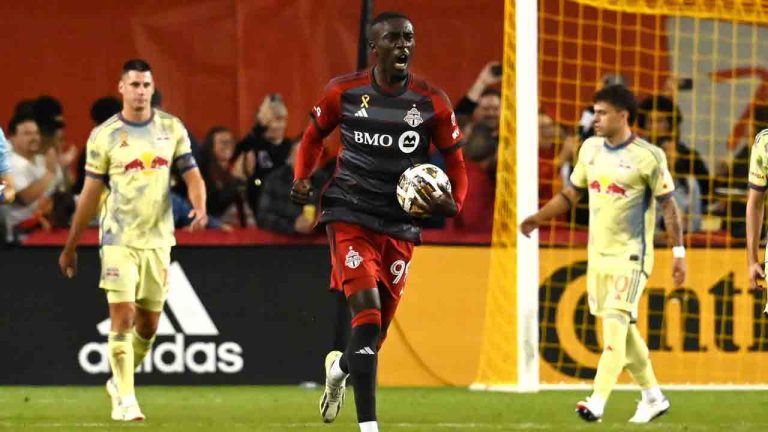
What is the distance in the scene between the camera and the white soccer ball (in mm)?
9203

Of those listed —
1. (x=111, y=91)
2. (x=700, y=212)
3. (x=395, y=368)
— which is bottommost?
(x=395, y=368)

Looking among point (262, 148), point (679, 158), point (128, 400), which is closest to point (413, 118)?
point (128, 400)

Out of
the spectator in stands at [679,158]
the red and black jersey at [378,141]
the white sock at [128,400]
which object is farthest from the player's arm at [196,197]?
the spectator in stands at [679,158]

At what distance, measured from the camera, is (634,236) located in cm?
1187

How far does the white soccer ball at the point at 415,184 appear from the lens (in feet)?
30.2

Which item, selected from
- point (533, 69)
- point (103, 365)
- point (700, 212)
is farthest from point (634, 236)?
point (103, 365)

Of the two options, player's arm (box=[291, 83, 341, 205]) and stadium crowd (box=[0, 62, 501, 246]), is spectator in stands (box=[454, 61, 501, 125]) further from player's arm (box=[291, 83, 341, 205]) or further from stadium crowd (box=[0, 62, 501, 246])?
→ player's arm (box=[291, 83, 341, 205])

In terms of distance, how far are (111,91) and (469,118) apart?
118 inches

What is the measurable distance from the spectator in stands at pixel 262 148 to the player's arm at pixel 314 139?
5.58 m

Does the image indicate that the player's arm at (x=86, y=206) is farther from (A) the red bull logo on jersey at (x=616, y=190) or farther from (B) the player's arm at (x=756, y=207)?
(B) the player's arm at (x=756, y=207)

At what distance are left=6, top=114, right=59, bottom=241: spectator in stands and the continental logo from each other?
4.08m

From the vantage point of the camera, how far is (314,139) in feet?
31.8

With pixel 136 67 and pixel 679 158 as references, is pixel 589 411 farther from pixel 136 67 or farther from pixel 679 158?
pixel 679 158

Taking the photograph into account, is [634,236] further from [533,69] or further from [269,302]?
[269,302]
